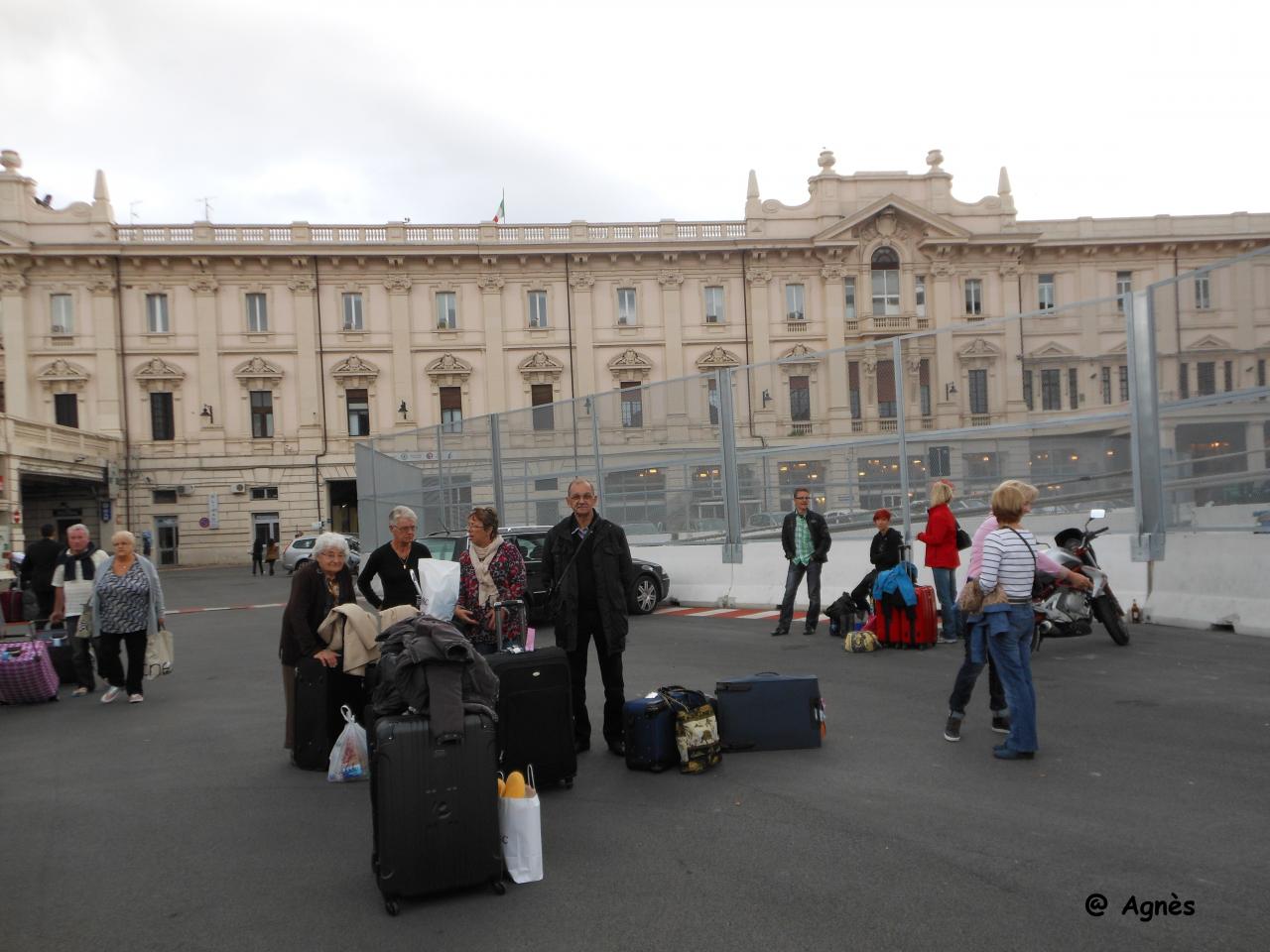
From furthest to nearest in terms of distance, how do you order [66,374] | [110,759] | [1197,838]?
[66,374] < [110,759] < [1197,838]

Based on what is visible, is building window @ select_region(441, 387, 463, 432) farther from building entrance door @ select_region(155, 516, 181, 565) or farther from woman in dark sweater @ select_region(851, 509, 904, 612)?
woman in dark sweater @ select_region(851, 509, 904, 612)

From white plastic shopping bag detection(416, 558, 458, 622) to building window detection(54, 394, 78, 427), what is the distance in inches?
1656

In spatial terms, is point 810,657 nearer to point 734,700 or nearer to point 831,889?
point 734,700

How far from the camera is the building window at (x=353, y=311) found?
43719mm

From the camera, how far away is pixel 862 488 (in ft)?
46.0

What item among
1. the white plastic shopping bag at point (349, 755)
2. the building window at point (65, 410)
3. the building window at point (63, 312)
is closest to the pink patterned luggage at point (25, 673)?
the white plastic shopping bag at point (349, 755)

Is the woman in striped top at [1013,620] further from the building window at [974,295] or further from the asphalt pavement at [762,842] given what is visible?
the building window at [974,295]

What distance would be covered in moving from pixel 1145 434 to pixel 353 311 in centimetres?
3799

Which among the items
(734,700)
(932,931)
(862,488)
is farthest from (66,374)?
(932,931)

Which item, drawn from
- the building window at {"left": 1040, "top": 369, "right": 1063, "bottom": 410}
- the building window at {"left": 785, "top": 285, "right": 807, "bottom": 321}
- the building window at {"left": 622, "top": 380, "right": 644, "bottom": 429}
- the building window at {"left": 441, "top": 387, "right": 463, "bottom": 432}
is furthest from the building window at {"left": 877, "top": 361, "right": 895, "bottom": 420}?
the building window at {"left": 441, "top": 387, "right": 463, "bottom": 432}

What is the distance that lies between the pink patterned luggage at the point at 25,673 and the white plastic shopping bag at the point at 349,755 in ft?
16.9

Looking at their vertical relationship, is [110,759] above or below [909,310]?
below

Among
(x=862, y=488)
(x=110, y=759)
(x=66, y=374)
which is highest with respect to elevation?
(x=66, y=374)

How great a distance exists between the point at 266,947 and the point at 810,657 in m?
7.02
